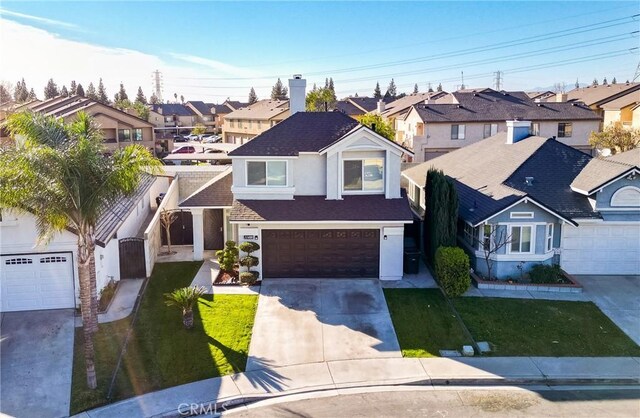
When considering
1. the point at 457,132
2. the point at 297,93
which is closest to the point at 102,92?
the point at 457,132

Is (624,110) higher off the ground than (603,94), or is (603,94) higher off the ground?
(603,94)

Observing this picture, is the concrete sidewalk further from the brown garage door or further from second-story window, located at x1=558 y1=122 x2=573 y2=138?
second-story window, located at x1=558 y1=122 x2=573 y2=138

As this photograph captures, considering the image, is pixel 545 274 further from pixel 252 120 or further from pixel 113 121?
pixel 252 120

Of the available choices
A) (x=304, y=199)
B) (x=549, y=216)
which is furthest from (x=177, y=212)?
(x=549, y=216)

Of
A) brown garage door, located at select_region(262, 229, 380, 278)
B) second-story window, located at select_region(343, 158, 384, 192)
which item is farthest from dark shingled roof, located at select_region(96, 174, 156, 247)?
second-story window, located at select_region(343, 158, 384, 192)

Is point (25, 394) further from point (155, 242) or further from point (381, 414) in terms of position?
point (155, 242)

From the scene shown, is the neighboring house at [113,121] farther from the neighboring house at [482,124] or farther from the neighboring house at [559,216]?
the neighboring house at [559,216]

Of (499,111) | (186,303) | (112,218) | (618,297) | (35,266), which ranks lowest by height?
(618,297)

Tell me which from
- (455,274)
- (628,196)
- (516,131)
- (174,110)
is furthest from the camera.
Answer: (174,110)
